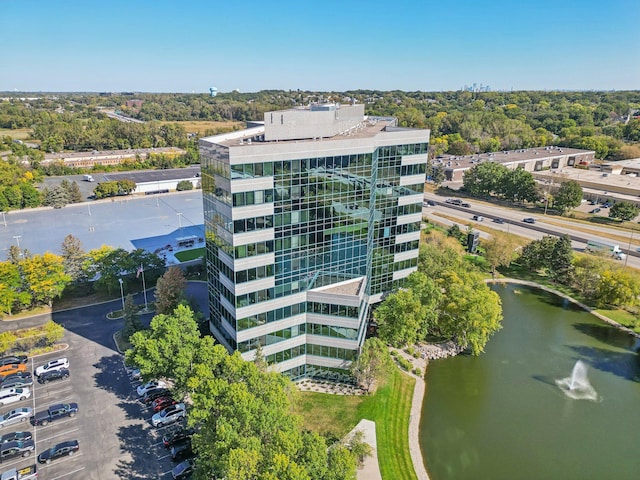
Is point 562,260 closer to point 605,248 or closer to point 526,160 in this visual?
point 605,248

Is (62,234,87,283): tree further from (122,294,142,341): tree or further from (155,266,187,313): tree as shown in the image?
(155,266,187,313): tree

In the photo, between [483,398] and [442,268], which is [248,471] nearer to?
[483,398]

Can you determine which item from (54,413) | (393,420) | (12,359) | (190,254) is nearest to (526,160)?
(190,254)

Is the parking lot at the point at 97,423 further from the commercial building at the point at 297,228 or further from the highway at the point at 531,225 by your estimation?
the highway at the point at 531,225

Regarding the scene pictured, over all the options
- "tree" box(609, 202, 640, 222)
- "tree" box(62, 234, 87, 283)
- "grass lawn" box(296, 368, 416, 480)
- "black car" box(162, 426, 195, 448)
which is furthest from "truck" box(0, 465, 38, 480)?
"tree" box(609, 202, 640, 222)

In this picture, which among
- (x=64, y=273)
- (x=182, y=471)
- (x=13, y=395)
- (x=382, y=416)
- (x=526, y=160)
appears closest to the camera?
(x=182, y=471)

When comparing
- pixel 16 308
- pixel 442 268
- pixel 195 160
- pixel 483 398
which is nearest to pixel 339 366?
pixel 483 398
